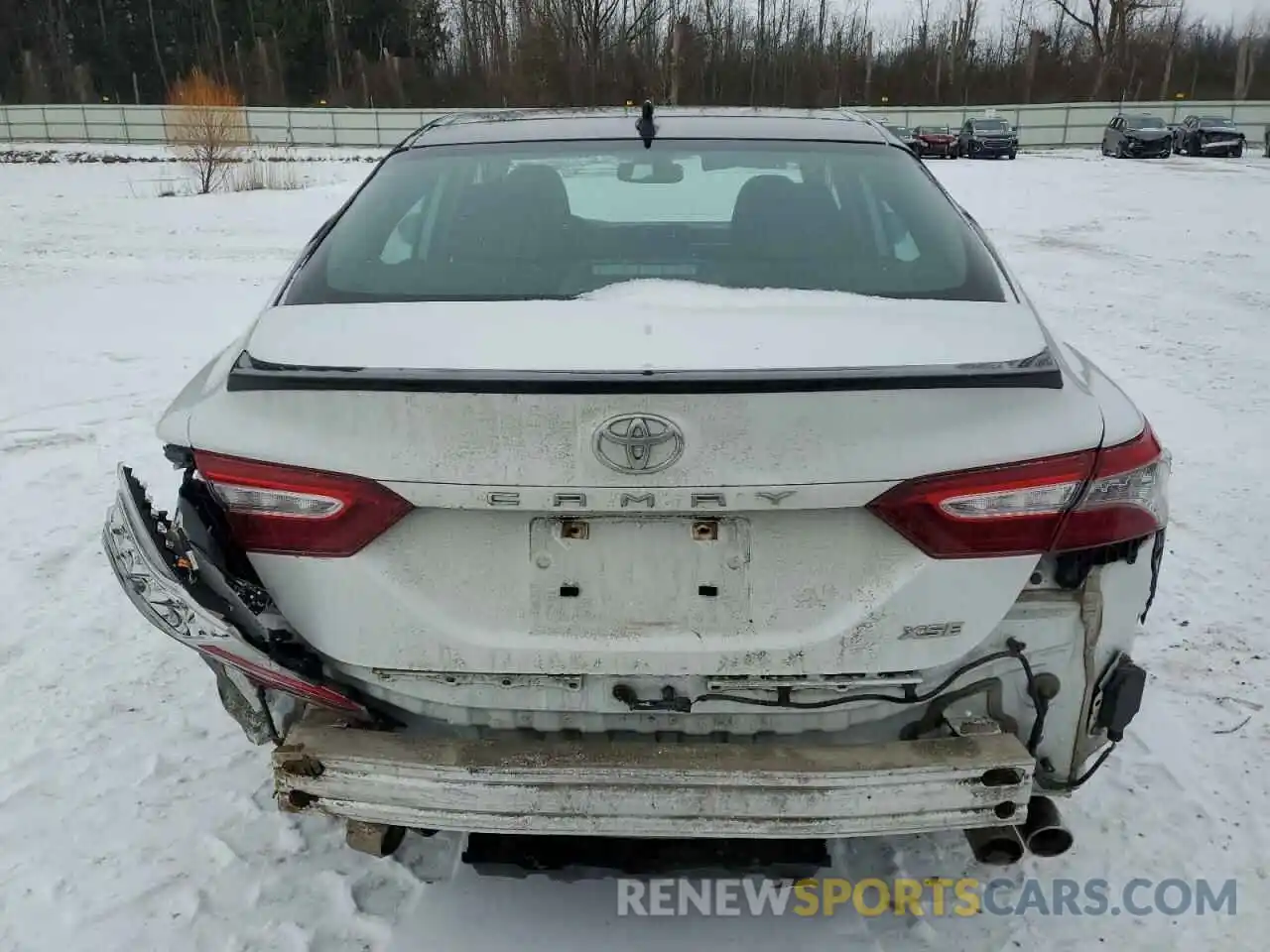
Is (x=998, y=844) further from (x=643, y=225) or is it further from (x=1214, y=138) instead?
(x=1214, y=138)

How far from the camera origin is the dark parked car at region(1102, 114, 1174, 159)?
2861cm

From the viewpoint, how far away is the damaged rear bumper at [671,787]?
72.5 inches

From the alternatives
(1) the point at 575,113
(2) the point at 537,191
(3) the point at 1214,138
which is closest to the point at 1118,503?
(2) the point at 537,191

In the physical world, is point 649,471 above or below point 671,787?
above

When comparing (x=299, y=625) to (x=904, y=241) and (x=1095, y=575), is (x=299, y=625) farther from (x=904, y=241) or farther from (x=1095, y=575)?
(x=904, y=241)

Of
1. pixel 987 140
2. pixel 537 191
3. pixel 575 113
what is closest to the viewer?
pixel 537 191

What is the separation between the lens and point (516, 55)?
143 ft

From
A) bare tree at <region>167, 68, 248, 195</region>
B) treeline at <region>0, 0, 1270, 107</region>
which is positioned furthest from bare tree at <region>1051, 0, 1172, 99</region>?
bare tree at <region>167, 68, 248, 195</region>

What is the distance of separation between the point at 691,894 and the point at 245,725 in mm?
1150

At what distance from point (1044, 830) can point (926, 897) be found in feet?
1.65

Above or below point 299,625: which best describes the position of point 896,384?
above

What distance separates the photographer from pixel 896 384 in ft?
5.64

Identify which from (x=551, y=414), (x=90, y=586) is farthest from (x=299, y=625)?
(x=90, y=586)

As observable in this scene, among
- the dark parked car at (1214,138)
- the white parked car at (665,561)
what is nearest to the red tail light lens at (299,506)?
the white parked car at (665,561)
